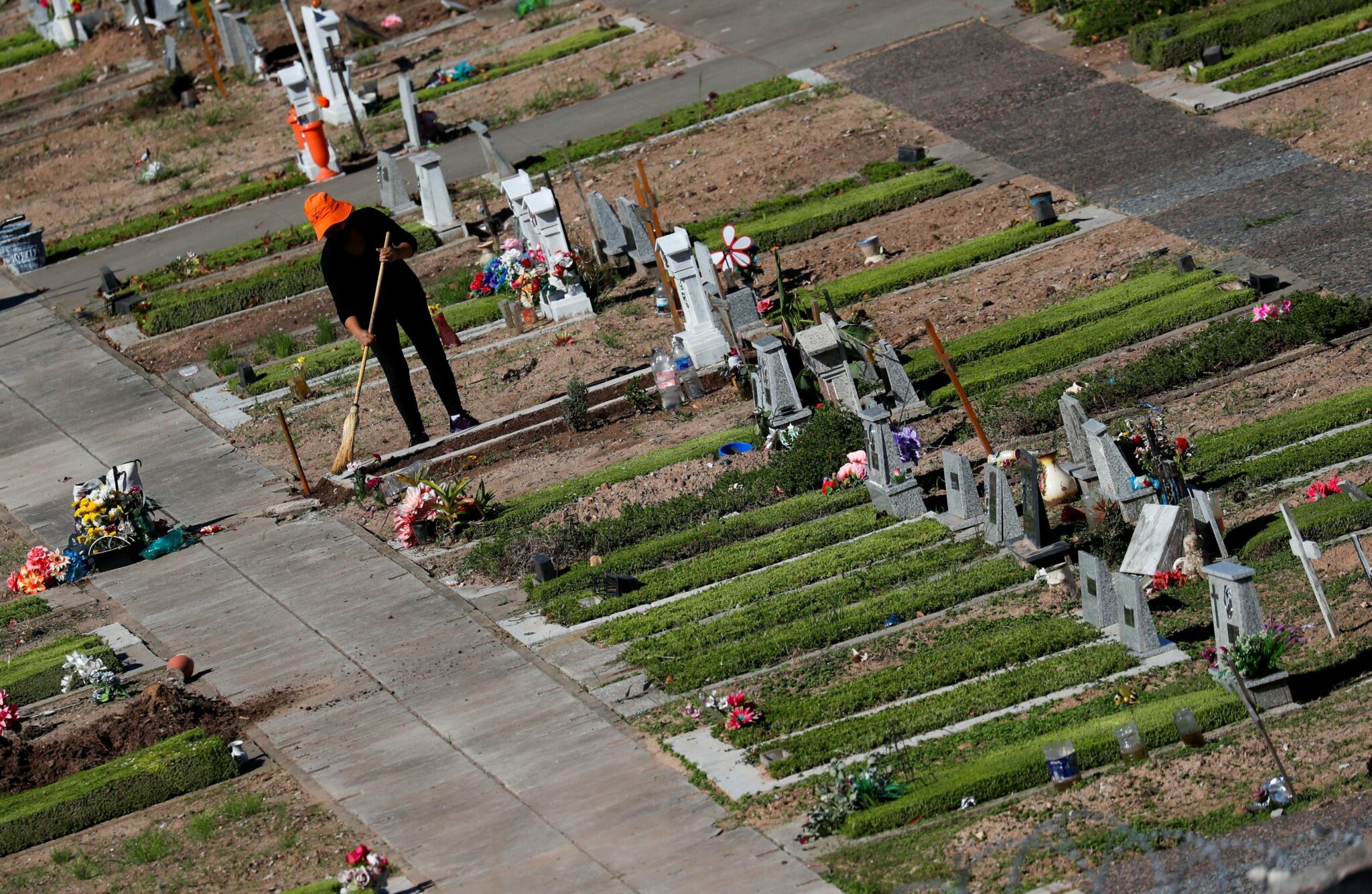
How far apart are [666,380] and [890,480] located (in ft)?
14.0

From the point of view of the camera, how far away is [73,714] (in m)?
14.5

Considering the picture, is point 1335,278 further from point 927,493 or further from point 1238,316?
point 927,493

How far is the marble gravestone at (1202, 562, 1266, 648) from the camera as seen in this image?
38.5 ft

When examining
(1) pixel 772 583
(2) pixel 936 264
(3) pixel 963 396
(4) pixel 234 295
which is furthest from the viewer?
(4) pixel 234 295

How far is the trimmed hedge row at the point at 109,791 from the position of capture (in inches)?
505

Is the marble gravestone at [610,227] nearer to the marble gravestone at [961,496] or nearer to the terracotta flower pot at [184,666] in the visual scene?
the marble gravestone at [961,496]

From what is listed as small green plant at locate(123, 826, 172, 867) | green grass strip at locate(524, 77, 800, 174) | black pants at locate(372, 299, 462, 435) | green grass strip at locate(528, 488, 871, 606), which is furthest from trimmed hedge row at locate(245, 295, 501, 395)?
small green plant at locate(123, 826, 172, 867)

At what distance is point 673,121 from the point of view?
27969 millimetres

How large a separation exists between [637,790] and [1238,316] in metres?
8.89

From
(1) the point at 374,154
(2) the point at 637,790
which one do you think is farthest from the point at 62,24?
(2) the point at 637,790

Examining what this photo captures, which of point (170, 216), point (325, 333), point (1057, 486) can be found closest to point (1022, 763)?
point (1057, 486)

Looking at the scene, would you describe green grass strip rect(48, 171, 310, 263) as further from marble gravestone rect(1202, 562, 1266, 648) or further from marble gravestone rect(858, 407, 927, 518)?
marble gravestone rect(1202, 562, 1266, 648)

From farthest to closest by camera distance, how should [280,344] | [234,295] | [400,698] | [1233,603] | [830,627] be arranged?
[234,295]
[280,344]
[400,698]
[830,627]
[1233,603]

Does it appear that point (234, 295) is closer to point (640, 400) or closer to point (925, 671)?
point (640, 400)
